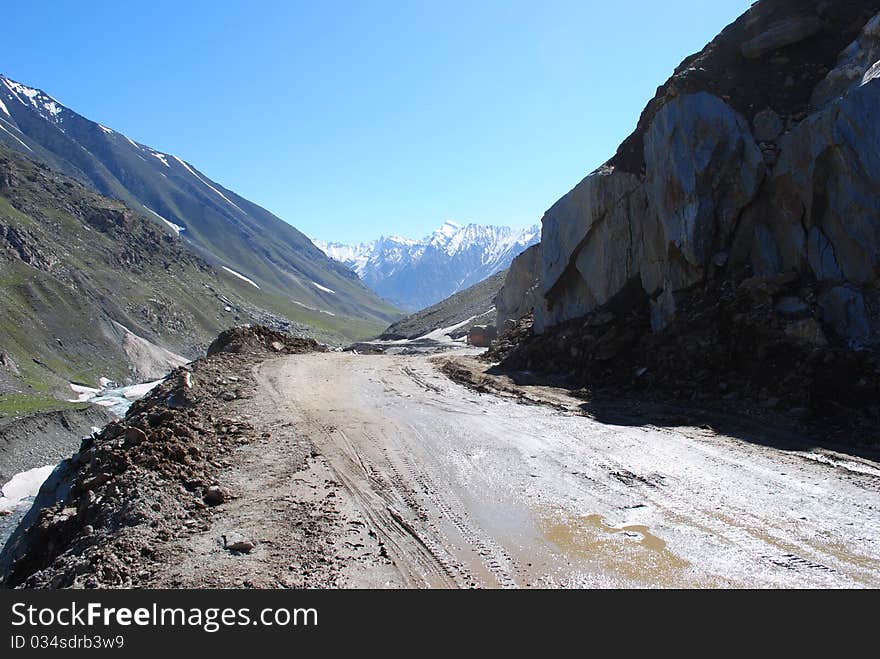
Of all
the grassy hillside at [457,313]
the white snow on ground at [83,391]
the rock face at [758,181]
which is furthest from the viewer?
the grassy hillside at [457,313]

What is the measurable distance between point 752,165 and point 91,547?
706 inches

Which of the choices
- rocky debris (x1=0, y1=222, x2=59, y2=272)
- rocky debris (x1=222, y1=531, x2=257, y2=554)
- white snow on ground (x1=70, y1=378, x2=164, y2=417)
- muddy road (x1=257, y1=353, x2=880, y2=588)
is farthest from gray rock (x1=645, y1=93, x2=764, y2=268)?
rocky debris (x1=0, y1=222, x2=59, y2=272)

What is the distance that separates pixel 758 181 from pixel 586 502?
1246cm

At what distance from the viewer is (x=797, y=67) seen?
19.0 meters

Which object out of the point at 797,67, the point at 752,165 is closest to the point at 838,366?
the point at 752,165

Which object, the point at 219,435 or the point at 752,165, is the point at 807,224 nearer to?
the point at 752,165

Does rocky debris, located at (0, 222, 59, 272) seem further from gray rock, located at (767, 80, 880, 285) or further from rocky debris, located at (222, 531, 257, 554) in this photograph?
gray rock, located at (767, 80, 880, 285)

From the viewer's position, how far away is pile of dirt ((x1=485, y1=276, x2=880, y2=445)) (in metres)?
12.6

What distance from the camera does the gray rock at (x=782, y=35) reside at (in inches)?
772

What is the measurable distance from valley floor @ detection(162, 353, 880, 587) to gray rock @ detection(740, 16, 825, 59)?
1452 cm

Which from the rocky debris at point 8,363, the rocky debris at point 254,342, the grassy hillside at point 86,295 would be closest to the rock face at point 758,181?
the rocky debris at point 254,342

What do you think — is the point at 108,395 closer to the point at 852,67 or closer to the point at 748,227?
the point at 748,227

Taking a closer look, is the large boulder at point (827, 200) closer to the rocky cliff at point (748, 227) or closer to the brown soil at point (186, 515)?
the rocky cliff at point (748, 227)

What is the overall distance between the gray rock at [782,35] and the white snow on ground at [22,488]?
101 feet
